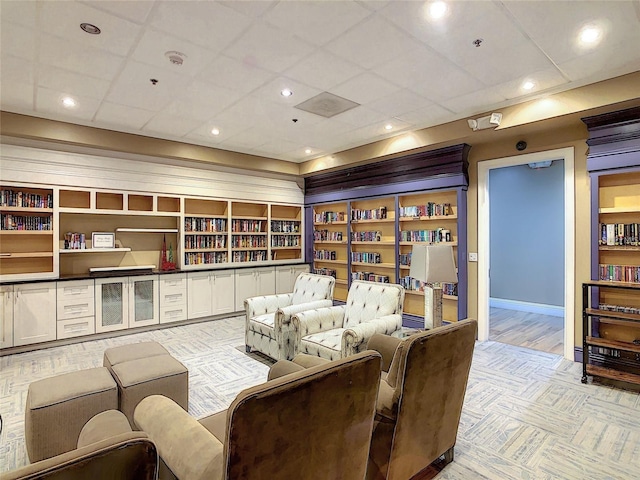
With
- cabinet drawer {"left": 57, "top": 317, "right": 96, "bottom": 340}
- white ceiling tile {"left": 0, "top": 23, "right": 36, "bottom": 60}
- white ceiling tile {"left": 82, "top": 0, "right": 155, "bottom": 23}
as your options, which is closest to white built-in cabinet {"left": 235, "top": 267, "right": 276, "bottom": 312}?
cabinet drawer {"left": 57, "top": 317, "right": 96, "bottom": 340}

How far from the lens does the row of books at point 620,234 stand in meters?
3.42

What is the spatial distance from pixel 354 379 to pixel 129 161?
5078 millimetres

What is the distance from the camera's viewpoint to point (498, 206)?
6.93 metres

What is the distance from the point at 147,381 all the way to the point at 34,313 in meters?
2.92

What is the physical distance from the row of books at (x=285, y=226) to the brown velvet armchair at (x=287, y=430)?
5475 mm

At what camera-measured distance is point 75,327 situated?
4.52 metres

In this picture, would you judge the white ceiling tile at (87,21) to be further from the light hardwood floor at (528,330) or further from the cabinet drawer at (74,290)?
the light hardwood floor at (528,330)

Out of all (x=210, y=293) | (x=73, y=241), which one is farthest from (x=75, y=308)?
(x=210, y=293)

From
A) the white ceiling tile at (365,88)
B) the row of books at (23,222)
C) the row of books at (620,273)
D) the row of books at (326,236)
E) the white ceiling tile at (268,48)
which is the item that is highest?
the white ceiling tile at (365,88)

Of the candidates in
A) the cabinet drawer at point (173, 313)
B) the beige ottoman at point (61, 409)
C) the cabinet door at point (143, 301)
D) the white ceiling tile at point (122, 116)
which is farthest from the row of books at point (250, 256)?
the beige ottoman at point (61, 409)

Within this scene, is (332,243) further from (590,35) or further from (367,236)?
(590,35)

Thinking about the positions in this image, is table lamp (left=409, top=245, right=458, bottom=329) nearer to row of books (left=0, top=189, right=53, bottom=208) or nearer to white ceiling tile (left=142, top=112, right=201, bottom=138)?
white ceiling tile (left=142, top=112, right=201, bottom=138)

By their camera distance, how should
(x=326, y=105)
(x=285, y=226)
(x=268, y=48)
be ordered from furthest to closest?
(x=285, y=226) → (x=326, y=105) → (x=268, y=48)

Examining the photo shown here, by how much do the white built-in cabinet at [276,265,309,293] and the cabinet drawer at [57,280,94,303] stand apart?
3037mm
